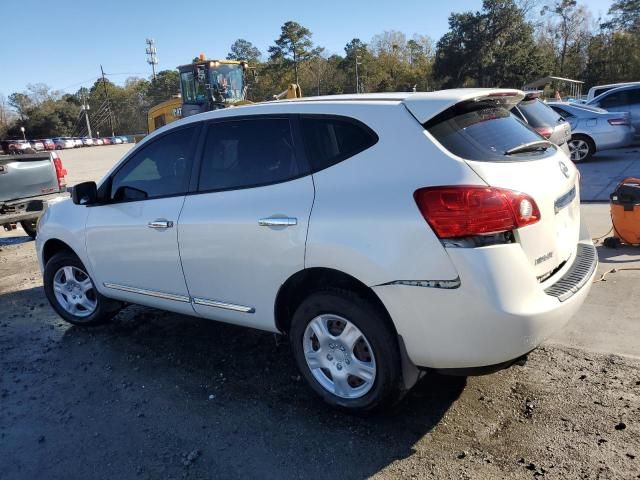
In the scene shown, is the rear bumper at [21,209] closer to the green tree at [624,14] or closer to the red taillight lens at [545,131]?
the red taillight lens at [545,131]

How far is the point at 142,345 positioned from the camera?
4.54 metres

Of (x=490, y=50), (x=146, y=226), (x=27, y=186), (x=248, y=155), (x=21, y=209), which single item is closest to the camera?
(x=248, y=155)

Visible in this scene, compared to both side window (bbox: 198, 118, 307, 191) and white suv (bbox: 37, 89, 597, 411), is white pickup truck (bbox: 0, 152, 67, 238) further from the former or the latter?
side window (bbox: 198, 118, 307, 191)

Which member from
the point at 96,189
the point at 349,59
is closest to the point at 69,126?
the point at 349,59

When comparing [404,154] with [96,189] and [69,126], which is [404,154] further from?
[69,126]

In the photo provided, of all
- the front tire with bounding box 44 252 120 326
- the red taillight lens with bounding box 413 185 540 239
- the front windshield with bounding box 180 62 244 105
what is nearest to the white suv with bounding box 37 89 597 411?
the red taillight lens with bounding box 413 185 540 239

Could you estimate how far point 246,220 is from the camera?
3.35 metres

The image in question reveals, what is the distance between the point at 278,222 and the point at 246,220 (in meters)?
0.28

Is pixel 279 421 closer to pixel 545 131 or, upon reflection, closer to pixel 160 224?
pixel 160 224

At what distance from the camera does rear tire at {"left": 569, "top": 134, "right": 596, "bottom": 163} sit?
12798 millimetres

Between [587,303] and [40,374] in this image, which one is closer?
[40,374]

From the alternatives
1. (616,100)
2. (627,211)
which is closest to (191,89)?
(616,100)

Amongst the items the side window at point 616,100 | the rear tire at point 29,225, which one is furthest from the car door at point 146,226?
the side window at point 616,100

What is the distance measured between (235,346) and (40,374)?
1517 millimetres
